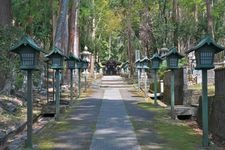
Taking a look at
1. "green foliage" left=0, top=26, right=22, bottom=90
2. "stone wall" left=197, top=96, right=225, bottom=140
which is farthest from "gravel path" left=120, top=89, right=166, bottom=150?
"green foliage" left=0, top=26, right=22, bottom=90

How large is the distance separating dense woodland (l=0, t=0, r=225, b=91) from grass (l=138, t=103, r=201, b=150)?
17.5ft

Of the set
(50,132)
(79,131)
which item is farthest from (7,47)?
(79,131)

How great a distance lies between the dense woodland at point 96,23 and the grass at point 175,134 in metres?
5.32

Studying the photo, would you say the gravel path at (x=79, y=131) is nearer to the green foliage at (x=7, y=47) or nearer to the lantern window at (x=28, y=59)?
the lantern window at (x=28, y=59)

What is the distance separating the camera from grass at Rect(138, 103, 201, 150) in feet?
39.4

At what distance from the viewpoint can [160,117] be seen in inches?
692

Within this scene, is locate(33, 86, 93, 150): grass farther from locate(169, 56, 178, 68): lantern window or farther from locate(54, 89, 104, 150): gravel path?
locate(169, 56, 178, 68): lantern window

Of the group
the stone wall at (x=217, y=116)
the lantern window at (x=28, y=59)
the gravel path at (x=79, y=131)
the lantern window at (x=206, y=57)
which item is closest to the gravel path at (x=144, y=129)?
the gravel path at (x=79, y=131)

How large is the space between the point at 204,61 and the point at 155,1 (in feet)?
122

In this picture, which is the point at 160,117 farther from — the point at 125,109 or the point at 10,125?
the point at 10,125

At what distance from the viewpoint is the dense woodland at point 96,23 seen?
2095 cm

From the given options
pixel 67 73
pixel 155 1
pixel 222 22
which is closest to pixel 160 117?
pixel 67 73

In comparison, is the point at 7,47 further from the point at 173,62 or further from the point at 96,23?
the point at 96,23

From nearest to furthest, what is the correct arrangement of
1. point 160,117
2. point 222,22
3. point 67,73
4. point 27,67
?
point 27,67 → point 160,117 → point 67,73 → point 222,22
